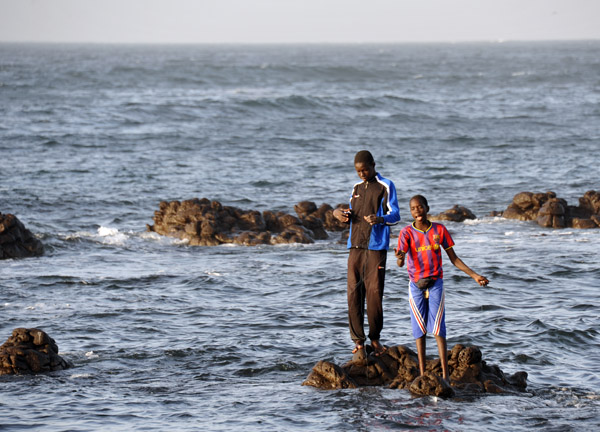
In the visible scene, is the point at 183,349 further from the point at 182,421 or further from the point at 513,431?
the point at 513,431

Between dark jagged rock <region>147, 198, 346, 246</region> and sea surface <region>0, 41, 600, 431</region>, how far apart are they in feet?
1.27

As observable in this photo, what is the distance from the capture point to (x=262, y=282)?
46.7ft

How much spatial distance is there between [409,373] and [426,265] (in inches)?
46.2

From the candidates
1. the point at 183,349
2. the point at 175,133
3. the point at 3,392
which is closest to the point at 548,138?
the point at 175,133

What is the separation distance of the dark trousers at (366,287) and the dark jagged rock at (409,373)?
0.28 meters

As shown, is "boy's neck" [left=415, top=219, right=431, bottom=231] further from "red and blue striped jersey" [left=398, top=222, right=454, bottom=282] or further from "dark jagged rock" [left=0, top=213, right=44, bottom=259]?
"dark jagged rock" [left=0, top=213, right=44, bottom=259]

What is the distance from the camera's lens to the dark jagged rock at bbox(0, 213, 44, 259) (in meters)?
16.3

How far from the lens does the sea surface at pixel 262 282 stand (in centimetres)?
804

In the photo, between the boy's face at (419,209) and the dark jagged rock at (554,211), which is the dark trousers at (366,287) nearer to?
the boy's face at (419,209)

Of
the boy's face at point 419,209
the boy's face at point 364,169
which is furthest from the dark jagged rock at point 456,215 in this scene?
the boy's face at point 419,209

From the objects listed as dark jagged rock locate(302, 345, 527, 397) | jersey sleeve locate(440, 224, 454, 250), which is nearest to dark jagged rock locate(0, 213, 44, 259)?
dark jagged rock locate(302, 345, 527, 397)

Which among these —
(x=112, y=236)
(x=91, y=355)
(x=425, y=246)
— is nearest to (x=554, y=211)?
(x=112, y=236)

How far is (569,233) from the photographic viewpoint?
18.0 metres

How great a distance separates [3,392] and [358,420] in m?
3.62
